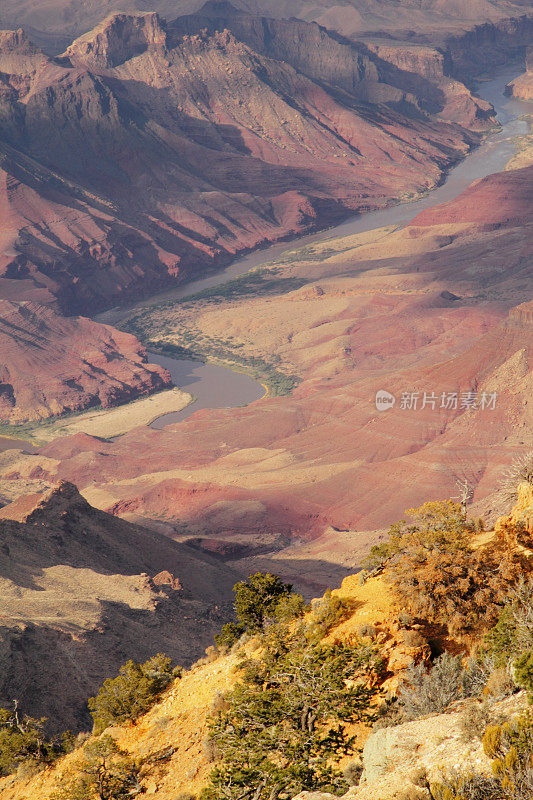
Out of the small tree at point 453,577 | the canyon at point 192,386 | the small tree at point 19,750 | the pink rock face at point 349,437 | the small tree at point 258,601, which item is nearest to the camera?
the small tree at point 453,577

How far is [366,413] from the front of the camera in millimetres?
83438

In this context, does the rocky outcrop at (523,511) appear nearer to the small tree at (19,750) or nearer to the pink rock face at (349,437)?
the small tree at (19,750)

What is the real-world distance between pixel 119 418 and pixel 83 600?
71.0 metres

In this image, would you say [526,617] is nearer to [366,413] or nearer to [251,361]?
[366,413]

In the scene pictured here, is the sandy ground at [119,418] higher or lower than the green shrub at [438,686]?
lower

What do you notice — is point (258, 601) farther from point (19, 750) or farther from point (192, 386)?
point (192, 386)

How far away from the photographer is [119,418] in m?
111

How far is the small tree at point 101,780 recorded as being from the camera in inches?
813

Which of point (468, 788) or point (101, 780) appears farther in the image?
point (101, 780)

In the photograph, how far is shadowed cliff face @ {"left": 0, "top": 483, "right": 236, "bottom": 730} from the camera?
111ft

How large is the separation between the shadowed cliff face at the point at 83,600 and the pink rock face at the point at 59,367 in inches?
2485

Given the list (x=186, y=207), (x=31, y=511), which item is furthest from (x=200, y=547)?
(x=186, y=207)

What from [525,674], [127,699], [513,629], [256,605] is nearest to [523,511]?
[513,629]

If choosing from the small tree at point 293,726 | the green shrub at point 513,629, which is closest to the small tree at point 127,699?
the small tree at point 293,726
